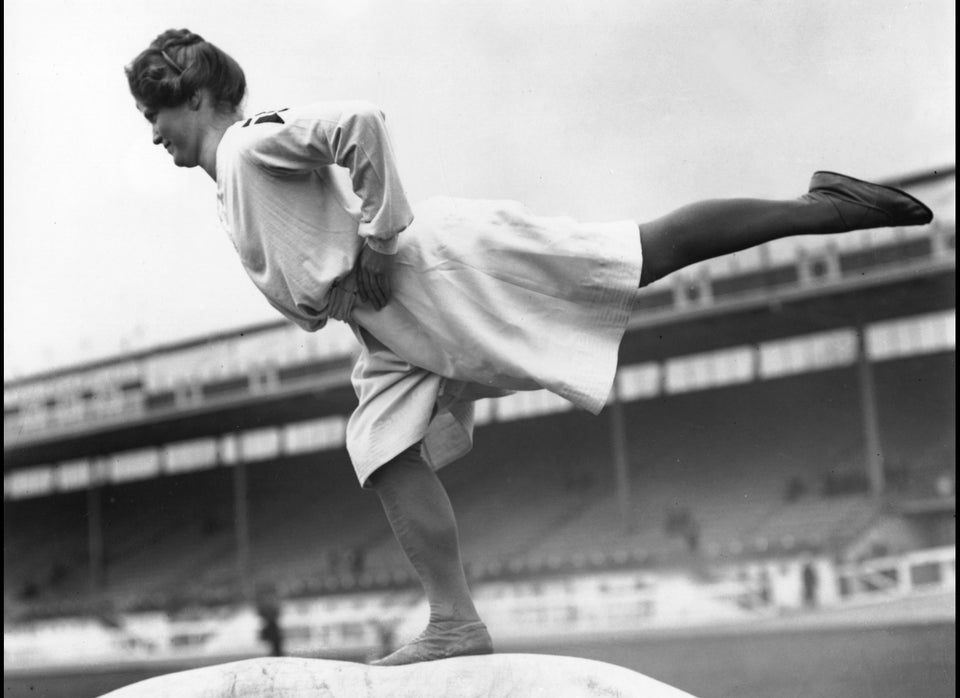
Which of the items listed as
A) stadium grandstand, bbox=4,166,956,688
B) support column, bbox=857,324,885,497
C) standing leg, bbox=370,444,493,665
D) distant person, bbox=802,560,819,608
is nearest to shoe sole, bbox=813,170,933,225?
standing leg, bbox=370,444,493,665

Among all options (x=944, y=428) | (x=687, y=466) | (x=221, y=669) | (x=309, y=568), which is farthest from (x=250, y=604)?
(x=221, y=669)

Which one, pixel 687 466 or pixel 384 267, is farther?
pixel 687 466

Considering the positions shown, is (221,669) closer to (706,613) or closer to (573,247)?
(573,247)

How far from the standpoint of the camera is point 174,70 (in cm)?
181

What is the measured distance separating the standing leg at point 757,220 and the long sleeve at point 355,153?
0.34 m

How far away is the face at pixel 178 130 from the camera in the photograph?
182 centimetres

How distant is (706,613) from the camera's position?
11.5m

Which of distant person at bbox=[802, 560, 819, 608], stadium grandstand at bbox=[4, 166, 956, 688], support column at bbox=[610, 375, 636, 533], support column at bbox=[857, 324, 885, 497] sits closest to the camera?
distant person at bbox=[802, 560, 819, 608]

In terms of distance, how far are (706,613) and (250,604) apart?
24.7 feet

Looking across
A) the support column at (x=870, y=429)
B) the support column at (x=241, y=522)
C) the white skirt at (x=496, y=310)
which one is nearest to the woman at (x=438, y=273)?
the white skirt at (x=496, y=310)

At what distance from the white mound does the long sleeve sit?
55cm

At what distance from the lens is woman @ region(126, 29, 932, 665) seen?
171 centimetres

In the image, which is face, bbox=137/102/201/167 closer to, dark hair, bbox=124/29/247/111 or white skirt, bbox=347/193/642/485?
dark hair, bbox=124/29/247/111

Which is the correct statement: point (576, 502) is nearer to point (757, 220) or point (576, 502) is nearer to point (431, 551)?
point (431, 551)
